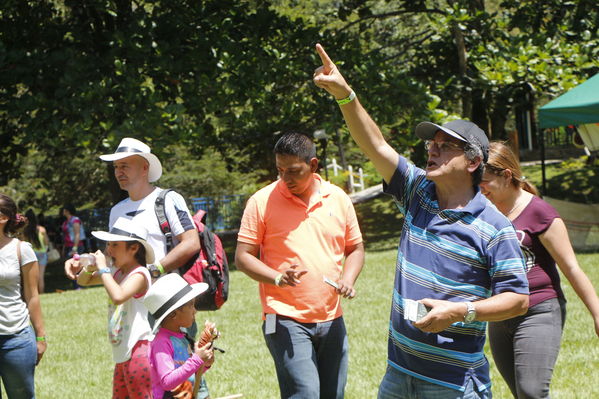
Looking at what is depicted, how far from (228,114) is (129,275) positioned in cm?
1304

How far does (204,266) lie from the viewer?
→ 4820 mm

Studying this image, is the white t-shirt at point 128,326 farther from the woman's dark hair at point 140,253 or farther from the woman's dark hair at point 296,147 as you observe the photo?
the woman's dark hair at point 296,147

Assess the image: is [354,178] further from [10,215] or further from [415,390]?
[415,390]

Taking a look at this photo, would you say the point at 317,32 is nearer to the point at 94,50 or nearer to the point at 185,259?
the point at 94,50

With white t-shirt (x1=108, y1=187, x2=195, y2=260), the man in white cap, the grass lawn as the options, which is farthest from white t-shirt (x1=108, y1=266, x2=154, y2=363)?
the grass lawn

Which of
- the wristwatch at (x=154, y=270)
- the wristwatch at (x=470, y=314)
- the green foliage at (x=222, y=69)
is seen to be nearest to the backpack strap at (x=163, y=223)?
the wristwatch at (x=154, y=270)

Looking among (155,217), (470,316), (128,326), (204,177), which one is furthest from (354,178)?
(470,316)

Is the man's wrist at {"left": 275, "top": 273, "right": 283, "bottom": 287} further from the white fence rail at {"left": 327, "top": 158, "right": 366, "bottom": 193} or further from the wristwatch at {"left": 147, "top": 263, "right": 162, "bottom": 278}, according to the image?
the white fence rail at {"left": 327, "top": 158, "right": 366, "bottom": 193}

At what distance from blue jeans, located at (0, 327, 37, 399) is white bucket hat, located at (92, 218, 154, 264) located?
87 centimetres

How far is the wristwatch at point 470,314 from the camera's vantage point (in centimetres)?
281

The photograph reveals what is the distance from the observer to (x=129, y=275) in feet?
13.9

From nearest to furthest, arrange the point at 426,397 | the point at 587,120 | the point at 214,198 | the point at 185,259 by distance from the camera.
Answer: the point at 426,397 → the point at 185,259 → the point at 587,120 → the point at 214,198

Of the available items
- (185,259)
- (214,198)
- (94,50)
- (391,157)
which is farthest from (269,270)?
(214,198)

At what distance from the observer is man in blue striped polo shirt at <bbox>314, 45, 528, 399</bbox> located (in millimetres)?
2977
